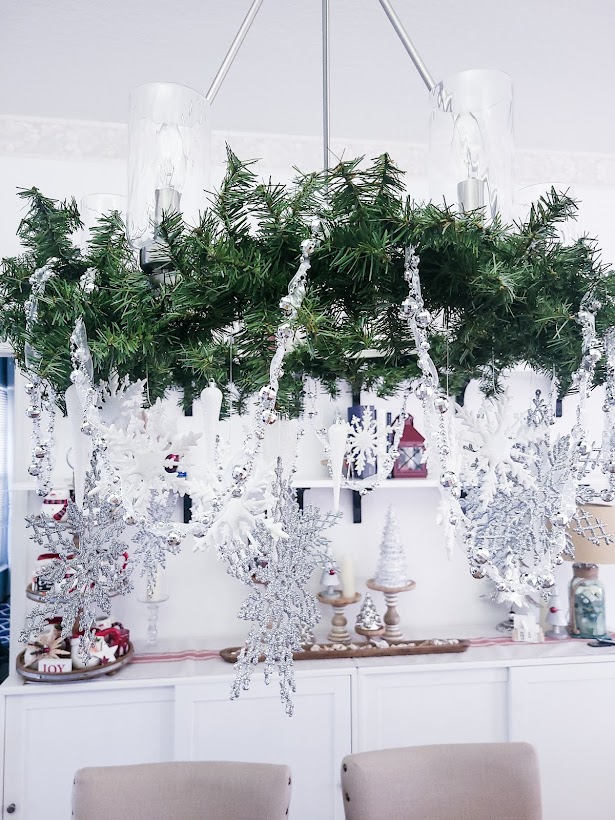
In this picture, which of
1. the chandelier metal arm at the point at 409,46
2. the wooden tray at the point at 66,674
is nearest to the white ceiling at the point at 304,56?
the chandelier metal arm at the point at 409,46

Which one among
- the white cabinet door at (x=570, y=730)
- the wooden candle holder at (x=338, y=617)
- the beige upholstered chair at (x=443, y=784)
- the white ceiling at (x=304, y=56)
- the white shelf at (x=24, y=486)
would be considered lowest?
the white cabinet door at (x=570, y=730)

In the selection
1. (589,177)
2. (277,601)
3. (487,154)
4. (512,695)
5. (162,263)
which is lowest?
(512,695)

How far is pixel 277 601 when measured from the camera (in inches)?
48.4

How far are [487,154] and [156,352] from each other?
374 mm

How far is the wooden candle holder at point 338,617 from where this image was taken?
2.26m

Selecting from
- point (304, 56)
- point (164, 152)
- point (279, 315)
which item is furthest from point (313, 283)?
point (304, 56)

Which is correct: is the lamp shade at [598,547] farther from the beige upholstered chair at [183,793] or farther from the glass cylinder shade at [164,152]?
the glass cylinder shade at [164,152]

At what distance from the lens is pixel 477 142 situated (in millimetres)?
630

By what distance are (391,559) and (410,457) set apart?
377mm

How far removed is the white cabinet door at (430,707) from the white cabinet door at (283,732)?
92 millimetres

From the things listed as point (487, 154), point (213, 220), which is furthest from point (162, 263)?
point (487, 154)

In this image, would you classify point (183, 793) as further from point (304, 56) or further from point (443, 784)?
point (304, 56)

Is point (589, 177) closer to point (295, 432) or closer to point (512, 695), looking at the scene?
point (512, 695)

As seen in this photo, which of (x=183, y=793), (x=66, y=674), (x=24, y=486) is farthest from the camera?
(x=24, y=486)
